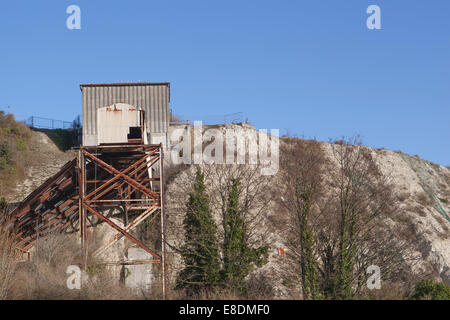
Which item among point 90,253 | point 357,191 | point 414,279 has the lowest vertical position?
point 414,279

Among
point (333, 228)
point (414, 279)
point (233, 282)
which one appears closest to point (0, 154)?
point (233, 282)

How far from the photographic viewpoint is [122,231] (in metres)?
25.5

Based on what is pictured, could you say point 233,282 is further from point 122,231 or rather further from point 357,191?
point 357,191

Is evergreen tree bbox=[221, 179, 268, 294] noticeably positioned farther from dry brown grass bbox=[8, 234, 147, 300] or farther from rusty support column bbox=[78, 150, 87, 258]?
rusty support column bbox=[78, 150, 87, 258]

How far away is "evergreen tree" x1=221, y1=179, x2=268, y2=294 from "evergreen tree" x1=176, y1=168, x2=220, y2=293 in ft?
2.22

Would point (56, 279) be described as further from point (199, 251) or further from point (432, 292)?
point (432, 292)

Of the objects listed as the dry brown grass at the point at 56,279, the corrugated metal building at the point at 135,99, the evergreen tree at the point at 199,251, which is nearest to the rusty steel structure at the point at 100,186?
the dry brown grass at the point at 56,279

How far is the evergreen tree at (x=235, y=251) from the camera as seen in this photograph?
90.8ft

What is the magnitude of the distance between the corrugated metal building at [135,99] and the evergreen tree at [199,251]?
29.5 ft

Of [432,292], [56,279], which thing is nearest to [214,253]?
[56,279]

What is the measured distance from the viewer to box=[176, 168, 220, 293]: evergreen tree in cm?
2825

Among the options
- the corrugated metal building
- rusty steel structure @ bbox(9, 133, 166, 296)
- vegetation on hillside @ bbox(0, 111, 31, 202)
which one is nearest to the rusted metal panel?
rusty steel structure @ bbox(9, 133, 166, 296)
